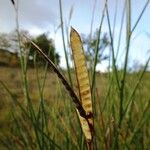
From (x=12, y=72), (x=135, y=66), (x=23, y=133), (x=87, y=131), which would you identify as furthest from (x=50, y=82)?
(x=87, y=131)

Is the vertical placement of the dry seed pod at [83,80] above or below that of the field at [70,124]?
above

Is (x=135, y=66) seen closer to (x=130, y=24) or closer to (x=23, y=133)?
(x=23, y=133)

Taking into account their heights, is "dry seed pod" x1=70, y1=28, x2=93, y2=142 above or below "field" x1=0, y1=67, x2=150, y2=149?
above

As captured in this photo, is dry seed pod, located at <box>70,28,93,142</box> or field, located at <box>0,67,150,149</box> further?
field, located at <box>0,67,150,149</box>

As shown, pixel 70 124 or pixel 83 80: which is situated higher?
pixel 83 80

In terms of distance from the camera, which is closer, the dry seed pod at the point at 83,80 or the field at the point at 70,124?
the dry seed pod at the point at 83,80

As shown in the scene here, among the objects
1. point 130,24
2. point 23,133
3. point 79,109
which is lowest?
point 23,133

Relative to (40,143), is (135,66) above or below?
above

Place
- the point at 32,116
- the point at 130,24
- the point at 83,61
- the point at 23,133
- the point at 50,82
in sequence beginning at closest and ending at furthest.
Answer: the point at 83,61
the point at 130,24
the point at 32,116
the point at 23,133
the point at 50,82
